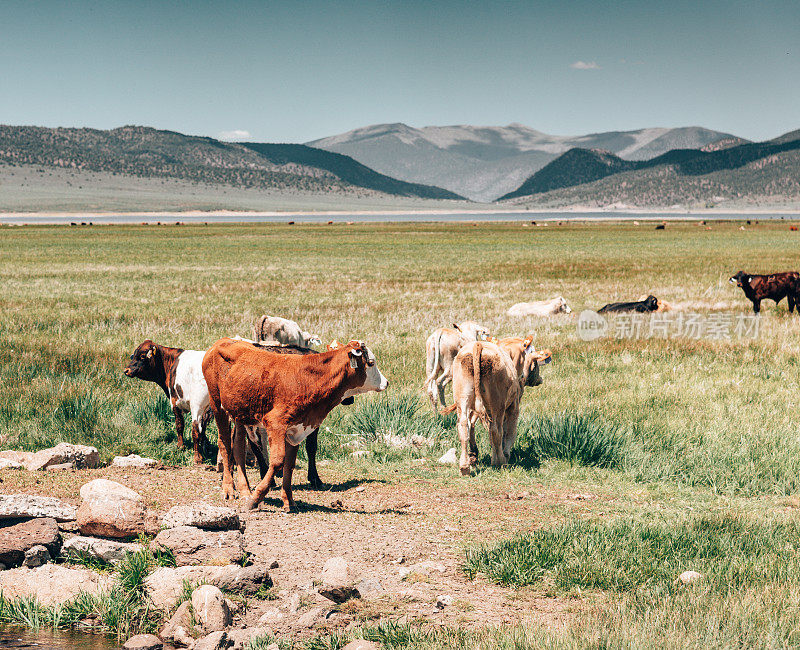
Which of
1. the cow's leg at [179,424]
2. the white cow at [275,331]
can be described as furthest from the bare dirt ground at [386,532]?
the white cow at [275,331]

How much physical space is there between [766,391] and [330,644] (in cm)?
1211

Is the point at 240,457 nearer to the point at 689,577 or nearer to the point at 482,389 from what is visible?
the point at 482,389

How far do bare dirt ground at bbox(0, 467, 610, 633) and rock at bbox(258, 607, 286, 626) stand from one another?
0.02 meters

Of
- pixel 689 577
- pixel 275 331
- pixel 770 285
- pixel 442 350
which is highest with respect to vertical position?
pixel 770 285

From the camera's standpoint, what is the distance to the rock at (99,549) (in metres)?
6.78

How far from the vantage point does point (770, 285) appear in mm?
26719

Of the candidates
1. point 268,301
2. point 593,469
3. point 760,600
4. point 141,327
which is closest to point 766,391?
point 593,469

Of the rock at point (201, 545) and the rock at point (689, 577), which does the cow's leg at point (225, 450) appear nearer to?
the rock at point (201, 545)

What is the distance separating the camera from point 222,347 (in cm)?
832

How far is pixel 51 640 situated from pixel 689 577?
4.96 m

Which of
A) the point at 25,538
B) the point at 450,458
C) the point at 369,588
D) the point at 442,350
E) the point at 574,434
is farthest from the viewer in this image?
the point at 442,350

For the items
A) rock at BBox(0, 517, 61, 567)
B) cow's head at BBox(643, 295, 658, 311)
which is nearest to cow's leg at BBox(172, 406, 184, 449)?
rock at BBox(0, 517, 61, 567)

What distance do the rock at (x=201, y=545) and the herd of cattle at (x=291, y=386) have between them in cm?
113

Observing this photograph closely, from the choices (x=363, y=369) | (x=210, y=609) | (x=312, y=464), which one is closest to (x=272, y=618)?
(x=210, y=609)
